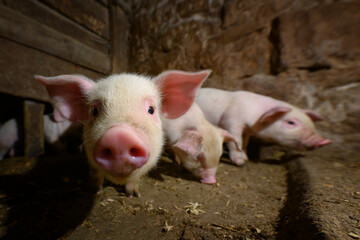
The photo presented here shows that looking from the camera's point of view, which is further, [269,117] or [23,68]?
[269,117]

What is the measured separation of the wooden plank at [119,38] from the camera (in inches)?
161

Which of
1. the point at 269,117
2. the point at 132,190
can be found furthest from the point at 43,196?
the point at 269,117

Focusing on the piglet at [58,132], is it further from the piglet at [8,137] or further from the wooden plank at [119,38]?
the wooden plank at [119,38]

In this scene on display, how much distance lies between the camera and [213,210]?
1420 mm

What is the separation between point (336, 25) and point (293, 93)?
3.45ft

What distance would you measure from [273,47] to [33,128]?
3818 mm

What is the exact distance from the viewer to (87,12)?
346 cm

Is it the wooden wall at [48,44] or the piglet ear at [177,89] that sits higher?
the wooden wall at [48,44]

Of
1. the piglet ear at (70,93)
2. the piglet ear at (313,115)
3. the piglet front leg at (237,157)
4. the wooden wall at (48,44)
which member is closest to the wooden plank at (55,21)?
the wooden wall at (48,44)

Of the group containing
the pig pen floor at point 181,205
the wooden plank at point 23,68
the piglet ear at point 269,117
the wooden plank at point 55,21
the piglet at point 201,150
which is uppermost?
the wooden plank at point 55,21

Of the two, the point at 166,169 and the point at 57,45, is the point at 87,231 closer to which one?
the point at 166,169

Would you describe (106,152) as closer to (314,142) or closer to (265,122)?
(265,122)

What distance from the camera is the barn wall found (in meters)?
2.69

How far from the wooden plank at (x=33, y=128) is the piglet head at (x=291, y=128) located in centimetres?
312
